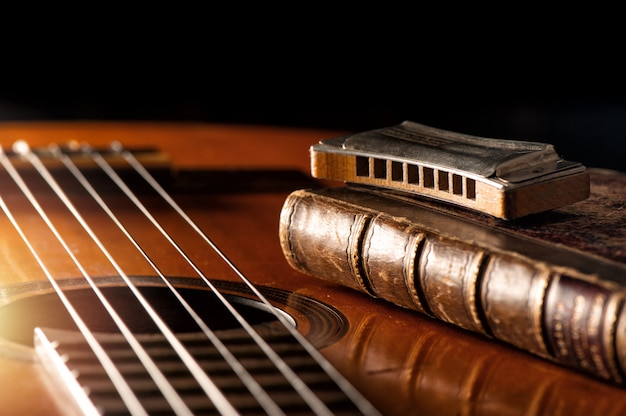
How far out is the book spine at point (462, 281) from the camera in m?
0.69

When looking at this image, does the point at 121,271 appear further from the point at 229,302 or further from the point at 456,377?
the point at 456,377

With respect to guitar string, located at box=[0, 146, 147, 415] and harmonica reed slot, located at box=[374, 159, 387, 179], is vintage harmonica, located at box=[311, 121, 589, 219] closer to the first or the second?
harmonica reed slot, located at box=[374, 159, 387, 179]

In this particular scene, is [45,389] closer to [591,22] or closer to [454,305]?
[454,305]

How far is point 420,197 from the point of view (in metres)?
0.94

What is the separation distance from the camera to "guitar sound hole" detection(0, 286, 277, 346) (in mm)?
882

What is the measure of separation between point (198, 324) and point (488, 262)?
30 centimetres

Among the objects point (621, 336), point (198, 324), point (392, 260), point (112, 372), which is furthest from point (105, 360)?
point (621, 336)

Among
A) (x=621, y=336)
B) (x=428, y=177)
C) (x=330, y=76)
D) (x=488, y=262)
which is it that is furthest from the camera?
(x=330, y=76)

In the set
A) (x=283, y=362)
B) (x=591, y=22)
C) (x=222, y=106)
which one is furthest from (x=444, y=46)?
(x=283, y=362)

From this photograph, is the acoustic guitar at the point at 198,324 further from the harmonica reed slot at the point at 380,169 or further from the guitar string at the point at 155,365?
the harmonica reed slot at the point at 380,169

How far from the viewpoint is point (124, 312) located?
3.08ft

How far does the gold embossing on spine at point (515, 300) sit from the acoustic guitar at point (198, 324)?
0.02m

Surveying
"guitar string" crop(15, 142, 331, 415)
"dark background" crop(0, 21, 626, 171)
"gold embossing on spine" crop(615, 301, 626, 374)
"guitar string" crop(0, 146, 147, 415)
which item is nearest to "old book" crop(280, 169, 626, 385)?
"gold embossing on spine" crop(615, 301, 626, 374)

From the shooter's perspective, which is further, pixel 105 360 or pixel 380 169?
pixel 380 169
